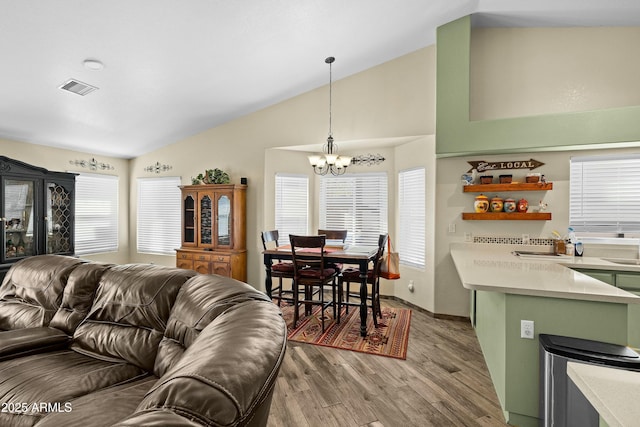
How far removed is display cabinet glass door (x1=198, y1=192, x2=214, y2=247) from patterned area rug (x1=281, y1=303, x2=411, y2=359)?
1841mm

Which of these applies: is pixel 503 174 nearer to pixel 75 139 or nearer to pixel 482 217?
pixel 482 217

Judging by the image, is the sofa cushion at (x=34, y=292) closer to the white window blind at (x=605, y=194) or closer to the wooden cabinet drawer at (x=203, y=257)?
the wooden cabinet drawer at (x=203, y=257)

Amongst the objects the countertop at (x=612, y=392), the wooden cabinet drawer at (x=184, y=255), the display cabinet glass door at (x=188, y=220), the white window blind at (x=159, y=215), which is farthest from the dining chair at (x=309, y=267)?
the white window blind at (x=159, y=215)

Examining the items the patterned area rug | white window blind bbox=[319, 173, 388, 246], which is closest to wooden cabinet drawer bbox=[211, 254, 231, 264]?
the patterned area rug

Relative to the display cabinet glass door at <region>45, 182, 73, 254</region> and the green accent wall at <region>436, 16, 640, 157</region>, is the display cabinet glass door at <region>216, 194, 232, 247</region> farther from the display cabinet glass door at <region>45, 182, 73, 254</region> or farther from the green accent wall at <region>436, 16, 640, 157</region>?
the green accent wall at <region>436, 16, 640, 157</region>

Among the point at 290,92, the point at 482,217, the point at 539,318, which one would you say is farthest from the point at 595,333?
the point at 290,92

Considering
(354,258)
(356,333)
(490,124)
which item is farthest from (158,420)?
(490,124)

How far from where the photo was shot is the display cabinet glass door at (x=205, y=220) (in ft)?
16.2

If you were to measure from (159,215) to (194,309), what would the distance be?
4.78 metres

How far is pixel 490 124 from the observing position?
3.35m

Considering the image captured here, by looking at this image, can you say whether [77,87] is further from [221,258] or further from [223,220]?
[221,258]

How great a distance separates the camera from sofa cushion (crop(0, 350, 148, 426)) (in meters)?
1.35

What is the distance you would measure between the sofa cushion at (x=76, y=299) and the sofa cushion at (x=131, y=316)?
78 millimetres

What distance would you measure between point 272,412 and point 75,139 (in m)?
4.83
